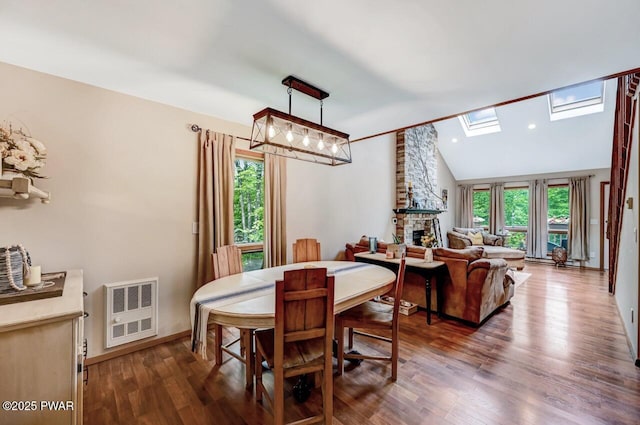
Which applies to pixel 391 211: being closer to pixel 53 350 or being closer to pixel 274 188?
pixel 274 188

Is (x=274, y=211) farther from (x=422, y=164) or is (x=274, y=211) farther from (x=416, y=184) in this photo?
(x=422, y=164)

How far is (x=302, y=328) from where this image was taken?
155cm

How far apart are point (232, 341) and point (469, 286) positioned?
2.77m

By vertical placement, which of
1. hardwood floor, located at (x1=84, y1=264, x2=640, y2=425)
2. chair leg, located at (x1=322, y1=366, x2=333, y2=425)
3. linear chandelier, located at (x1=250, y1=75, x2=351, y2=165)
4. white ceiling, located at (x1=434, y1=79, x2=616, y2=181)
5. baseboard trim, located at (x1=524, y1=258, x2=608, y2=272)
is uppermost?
white ceiling, located at (x1=434, y1=79, x2=616, y2=181)

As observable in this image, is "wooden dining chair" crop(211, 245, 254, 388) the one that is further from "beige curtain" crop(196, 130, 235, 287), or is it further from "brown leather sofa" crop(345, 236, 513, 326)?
"brown leather sofa" crop(345, 236, 513, 326)

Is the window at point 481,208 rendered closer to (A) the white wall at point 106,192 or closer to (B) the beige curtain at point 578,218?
(B) the beige curtain at point 578,218

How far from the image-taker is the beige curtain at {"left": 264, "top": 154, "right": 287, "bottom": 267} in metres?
3.47

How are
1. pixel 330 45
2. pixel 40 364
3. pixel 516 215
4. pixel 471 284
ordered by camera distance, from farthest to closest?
pixel 516 215, pixel 471 284, pixel 330 45, pixel 40 364

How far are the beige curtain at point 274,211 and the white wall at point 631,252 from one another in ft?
11.8

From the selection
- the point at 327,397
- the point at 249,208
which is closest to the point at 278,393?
the point at 327,397

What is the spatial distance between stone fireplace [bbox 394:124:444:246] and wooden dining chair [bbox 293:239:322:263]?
3334 millimetres

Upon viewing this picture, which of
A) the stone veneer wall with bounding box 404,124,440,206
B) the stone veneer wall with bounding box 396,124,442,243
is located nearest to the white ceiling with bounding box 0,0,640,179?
the stone veneer wall with bounding box 396,124,442,243

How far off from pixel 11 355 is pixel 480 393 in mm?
2798

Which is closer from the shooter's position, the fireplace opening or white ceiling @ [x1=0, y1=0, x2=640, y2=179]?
white ceiling @ [x1=0, y1=0, x2=640, y2=179]
